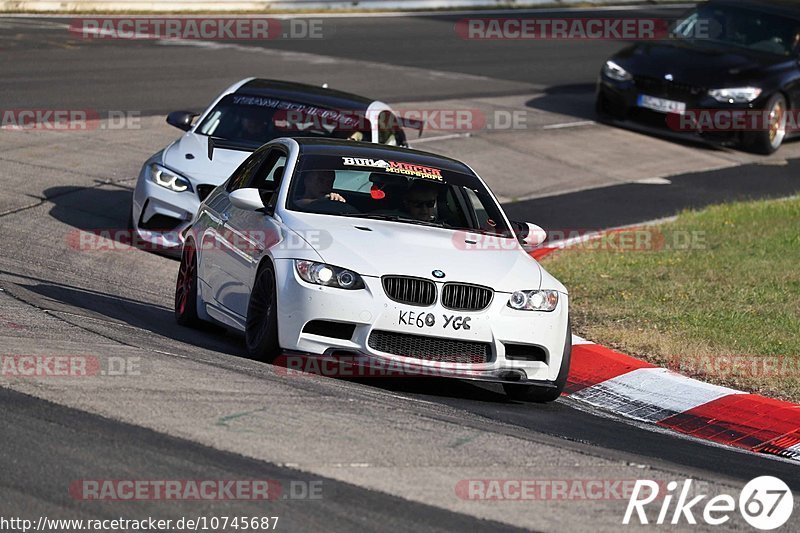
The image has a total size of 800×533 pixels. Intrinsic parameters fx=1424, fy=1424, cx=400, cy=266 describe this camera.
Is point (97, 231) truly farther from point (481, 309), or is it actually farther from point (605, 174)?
point (605, 174)

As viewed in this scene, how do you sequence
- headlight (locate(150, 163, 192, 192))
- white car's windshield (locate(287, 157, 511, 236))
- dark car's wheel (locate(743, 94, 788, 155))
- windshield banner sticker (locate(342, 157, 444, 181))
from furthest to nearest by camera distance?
dark car's wheel (locate(743, 94, 788, 155)) → headlight (locate(150, 163, 192, 192)) → windshield banner sticker (locate(342, 157, 444, 181)) → white car's windshield (locate(287, 157, 511, 236))

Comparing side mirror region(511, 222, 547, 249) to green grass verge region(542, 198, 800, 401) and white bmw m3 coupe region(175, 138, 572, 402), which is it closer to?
white bmw m3 coupe region(175, 138, 572, 402)

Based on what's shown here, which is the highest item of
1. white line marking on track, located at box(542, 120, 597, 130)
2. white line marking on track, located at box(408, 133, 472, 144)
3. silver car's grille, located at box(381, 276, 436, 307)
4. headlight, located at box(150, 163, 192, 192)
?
silver car's grille, located at box(381, 276, 436, 307)

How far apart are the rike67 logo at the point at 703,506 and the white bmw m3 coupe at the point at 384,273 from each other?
2068mm

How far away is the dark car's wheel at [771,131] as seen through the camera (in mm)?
20469

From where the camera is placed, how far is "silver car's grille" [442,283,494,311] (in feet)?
26.3

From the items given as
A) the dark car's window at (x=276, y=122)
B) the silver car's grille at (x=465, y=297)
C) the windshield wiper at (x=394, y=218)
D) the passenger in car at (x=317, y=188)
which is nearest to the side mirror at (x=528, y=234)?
the windshield wiper at (x=394, y=218)

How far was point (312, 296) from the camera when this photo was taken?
7.90 m

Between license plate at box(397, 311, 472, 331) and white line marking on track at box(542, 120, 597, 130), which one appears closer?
license plate at box(397, 311, 472, 331)

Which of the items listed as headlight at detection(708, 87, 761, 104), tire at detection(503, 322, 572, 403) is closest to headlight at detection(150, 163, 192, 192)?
tire at detection(503, 322, 572, 403)

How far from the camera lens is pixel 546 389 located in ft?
27.8

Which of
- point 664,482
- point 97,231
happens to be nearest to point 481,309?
point 664,482

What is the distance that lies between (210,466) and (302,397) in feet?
4.13

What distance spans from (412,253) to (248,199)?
1.27m
